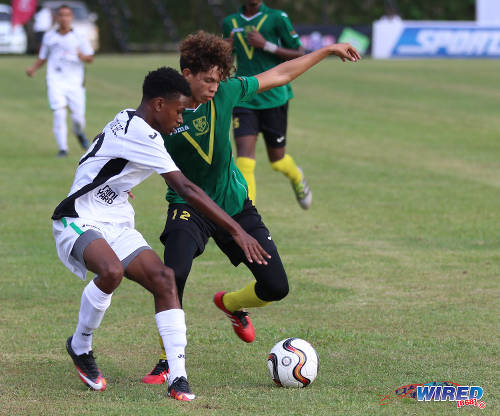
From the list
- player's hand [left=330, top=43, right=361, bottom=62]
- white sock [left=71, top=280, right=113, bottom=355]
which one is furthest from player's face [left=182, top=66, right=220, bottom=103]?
white sock [left=71, top=280, right=113, bottom=355]

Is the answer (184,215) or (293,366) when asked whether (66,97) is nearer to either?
(184,215)

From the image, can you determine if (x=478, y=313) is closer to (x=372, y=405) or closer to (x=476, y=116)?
(x=372, y=405)

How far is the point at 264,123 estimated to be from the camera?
1112cm

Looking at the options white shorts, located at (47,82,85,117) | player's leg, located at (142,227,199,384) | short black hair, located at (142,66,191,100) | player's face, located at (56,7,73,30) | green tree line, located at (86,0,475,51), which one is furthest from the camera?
green tree line, located at (86,0,475,51)

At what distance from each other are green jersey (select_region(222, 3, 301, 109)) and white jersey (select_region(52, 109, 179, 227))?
17.4 feet

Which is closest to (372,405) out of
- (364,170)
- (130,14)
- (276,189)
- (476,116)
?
(276,189)

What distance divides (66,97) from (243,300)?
35.5 feet

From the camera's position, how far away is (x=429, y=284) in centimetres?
857

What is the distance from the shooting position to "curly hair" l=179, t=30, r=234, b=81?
6.23 meters

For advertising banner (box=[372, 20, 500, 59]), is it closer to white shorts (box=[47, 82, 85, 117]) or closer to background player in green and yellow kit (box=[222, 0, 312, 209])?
white shorts (box=[47, 82, 85, 117])

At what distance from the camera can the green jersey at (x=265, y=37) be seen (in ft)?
36.2

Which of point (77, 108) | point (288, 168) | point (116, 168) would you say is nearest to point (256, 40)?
point (288, 168)

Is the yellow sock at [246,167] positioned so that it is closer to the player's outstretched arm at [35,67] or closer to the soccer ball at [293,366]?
the soccer ball at [293,366]

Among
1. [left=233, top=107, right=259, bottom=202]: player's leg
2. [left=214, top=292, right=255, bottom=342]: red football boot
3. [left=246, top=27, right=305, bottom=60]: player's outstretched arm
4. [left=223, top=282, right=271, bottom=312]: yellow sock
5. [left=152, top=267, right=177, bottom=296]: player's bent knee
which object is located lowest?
[left=233, top=107, right=259, bottom=202]: player's leg
